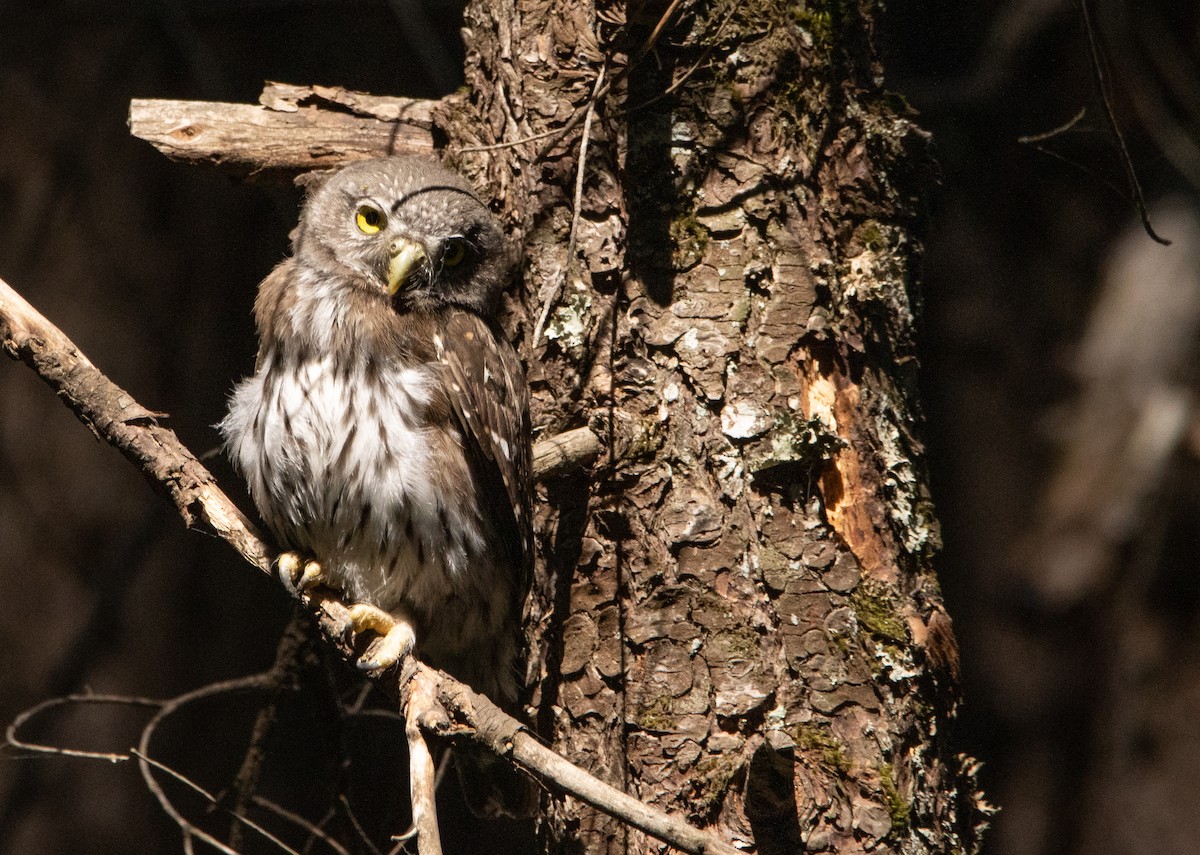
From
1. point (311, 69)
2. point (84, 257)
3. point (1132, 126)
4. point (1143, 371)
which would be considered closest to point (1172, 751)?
point (1143, 371)

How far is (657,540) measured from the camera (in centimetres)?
272

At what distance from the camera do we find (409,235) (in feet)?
10.2

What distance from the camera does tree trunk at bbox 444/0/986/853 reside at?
2.60 meters

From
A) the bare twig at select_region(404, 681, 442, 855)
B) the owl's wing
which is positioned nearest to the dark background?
the owl's wing

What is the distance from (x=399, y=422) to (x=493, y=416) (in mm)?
264

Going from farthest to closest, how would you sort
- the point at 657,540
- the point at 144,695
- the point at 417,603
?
the point at 144,695
the point at 417,603
the point at 657,540

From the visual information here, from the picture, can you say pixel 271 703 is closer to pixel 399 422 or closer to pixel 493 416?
pixel 399 422

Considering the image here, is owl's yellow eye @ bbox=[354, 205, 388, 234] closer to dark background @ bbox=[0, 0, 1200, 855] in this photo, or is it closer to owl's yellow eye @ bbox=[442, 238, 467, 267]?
owl's yellow eye @ bbox=[442, 238, 467, 267]

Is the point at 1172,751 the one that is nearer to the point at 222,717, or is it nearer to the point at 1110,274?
the point at 1110,274

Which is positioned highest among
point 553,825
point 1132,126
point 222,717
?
point 1132,126

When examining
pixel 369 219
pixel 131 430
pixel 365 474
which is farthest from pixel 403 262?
pixel 131 430

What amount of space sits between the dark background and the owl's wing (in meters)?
1.85

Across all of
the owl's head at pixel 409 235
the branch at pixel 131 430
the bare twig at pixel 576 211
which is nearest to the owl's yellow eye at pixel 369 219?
the owl's head at pixel 409 235

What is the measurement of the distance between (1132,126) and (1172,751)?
10.2 feet
